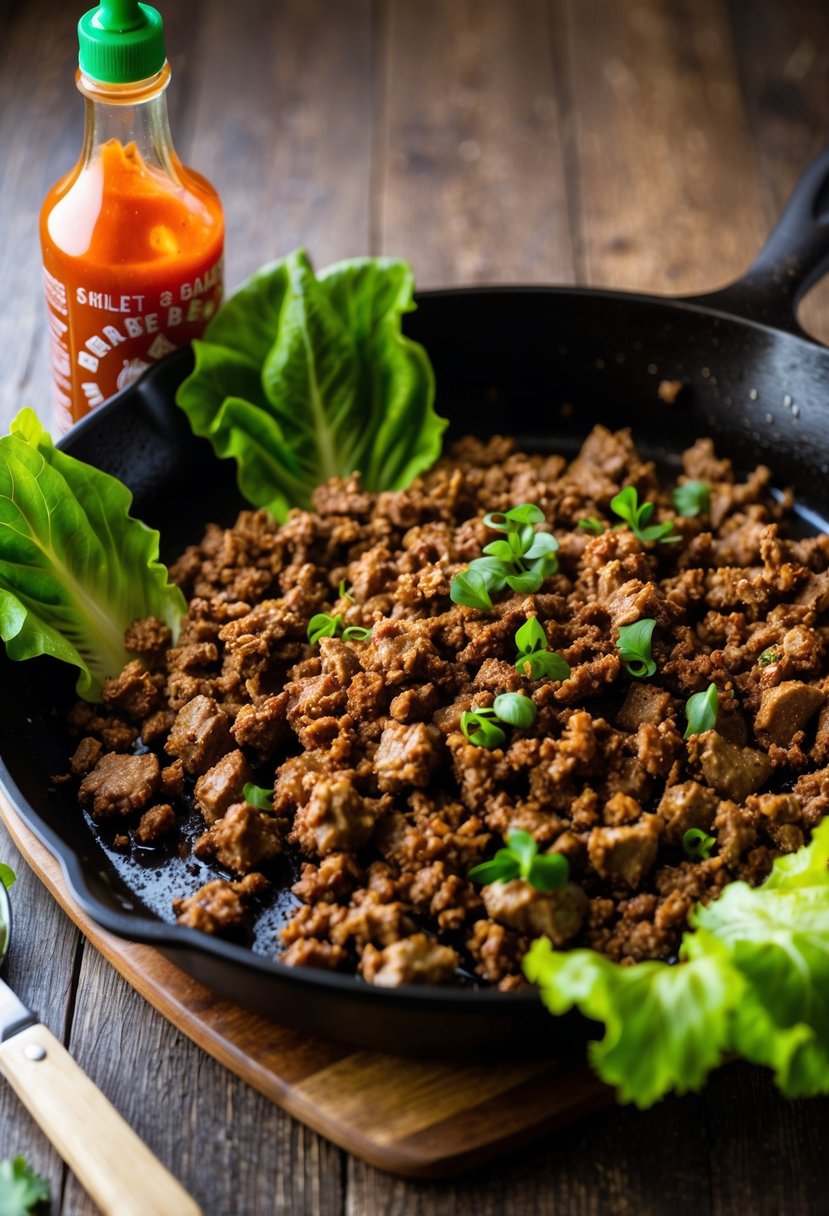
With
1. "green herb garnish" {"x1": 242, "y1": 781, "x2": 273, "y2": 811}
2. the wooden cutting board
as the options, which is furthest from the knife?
"green herb garnish" {"x1": 242, "y1": 781, "x2": 273, "y2": 811}

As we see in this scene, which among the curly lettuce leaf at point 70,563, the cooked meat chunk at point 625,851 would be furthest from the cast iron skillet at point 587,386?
the cooked meat chunk at point 625,851

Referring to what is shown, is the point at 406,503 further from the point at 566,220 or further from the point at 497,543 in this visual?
the point at 566,220

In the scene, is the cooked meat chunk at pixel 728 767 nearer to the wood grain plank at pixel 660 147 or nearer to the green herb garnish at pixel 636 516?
the green herb garnish at pixel 636 516

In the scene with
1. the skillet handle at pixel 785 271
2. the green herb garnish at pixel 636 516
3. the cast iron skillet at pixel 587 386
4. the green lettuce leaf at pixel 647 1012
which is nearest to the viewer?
the green lettuce leaf at pixel 647 1012

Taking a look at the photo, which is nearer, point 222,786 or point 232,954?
point 232,954

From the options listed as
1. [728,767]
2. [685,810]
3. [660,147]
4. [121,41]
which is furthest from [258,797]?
[660,147]

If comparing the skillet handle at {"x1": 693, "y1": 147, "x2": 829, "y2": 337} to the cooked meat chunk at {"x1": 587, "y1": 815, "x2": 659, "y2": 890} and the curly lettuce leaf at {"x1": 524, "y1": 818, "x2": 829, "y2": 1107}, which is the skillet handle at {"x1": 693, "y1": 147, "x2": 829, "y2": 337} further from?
the curly lettuce leaf at {"x1": 524, "y1": 818, "x2": 829, "y2": 1107}

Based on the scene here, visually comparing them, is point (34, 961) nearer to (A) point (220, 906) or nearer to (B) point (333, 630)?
(A) point (220, 906)
